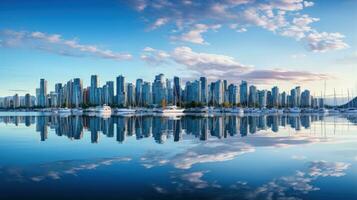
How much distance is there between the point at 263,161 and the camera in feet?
82.8

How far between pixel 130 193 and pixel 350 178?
12157mm

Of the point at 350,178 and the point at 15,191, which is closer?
the point at 15,191

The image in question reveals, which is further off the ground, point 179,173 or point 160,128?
point 179,173

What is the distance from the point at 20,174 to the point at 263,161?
15.8 meters

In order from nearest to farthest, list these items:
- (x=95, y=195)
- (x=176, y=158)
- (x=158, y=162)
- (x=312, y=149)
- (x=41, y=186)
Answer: (x=95, y=195), (x=41, y=186), (x=158, y=162), (x=176, y=158), (x=312, y=149)

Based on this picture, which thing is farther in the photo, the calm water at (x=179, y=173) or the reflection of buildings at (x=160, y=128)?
the reflection of buildings at (x=160, y=128)

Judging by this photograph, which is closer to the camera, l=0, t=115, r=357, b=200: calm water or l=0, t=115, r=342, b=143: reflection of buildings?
l=0, t=115, r=357, b=200: calm water

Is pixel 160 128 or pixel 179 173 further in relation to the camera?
pixel 160 128

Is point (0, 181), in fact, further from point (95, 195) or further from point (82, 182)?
point (95, 195)

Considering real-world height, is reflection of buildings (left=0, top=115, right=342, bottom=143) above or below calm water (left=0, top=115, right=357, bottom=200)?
below

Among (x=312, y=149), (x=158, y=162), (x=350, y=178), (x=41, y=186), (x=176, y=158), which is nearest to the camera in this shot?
(x=41, y=186)

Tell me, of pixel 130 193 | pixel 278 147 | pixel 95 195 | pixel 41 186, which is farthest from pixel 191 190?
pixel 278 147

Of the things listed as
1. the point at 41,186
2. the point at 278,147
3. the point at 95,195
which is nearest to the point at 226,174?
the point at 95,195

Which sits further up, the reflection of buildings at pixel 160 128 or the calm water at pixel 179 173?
the calm water at pixel 179 173
